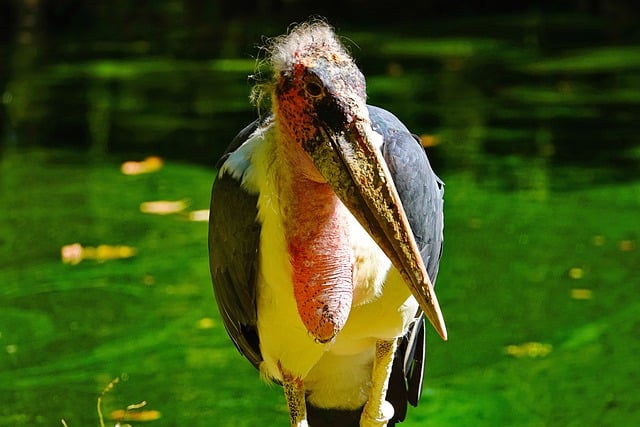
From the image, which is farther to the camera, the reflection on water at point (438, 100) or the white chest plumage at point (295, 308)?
the reflection on water at point (438, 100)

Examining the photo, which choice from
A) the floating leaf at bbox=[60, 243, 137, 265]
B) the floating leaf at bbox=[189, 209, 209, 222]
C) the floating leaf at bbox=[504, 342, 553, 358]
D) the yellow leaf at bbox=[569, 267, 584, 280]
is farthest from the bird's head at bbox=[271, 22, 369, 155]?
the floating leaf at bbox=[189, 209, 209, 222]

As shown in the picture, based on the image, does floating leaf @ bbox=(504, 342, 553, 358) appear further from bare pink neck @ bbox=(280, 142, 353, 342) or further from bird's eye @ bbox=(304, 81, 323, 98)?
bird's eye @ bbox=(304, 81, 323, 98)

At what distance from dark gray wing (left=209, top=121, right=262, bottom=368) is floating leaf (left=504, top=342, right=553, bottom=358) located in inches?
50.5

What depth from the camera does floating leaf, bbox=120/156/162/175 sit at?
591 centimetres

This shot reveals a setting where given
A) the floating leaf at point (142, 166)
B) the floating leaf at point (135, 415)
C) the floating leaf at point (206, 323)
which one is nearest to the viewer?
the floating leaf at point (135, 415)

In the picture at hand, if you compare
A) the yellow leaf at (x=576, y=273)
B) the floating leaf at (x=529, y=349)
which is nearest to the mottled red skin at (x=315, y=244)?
the floating leaf at (x=529, y=349)

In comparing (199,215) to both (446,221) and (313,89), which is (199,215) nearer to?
(446,221)

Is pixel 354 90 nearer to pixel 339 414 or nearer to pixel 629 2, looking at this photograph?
pixel 339 414

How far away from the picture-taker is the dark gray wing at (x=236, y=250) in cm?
230

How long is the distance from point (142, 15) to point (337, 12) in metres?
2.15

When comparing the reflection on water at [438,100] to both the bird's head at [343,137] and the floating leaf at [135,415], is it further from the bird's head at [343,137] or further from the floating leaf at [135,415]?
the bird's head at [343,137]

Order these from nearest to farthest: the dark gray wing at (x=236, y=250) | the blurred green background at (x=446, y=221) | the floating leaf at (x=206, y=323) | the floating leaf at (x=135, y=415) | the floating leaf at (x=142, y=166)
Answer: the dark gray wing at (x=236, y=250) → the floating leaf at (x=135, y=415) → the blurred green background at (x=446, y=221) → the floating leaf at (x=206, y=323) → the floating leaf at (x=142, y=166)

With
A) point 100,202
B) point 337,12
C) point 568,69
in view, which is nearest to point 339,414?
point 100,202

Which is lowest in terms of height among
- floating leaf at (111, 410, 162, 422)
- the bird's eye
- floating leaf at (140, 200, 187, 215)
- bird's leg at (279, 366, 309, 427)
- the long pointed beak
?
floating leaf at (140, 200, 187, 215)
